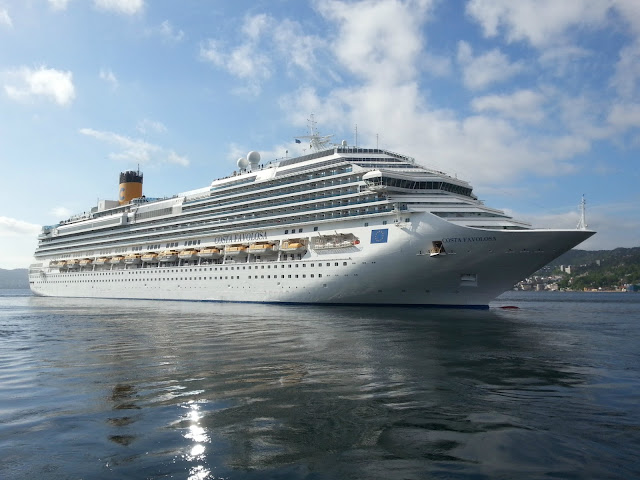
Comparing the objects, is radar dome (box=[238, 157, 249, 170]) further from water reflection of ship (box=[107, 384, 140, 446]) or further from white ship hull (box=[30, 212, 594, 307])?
water reflection of ship (box=[107, 384, 140, 446])

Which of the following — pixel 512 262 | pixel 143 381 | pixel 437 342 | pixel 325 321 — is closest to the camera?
pixel 143 381

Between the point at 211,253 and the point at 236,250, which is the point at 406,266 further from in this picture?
the point at 211,253

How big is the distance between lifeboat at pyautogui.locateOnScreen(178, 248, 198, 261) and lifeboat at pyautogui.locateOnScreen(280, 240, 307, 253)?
1528cm

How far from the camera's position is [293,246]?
42.8 m

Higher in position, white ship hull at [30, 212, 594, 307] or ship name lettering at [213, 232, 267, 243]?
ship name lettering at [213, 232, 267, 243]

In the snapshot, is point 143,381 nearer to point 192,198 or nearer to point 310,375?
point 310,375

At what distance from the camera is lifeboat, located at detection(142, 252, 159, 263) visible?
60672mm

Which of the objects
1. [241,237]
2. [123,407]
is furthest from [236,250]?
[123,407]

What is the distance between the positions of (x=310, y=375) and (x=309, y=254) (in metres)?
30.1

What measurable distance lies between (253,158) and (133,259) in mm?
22614

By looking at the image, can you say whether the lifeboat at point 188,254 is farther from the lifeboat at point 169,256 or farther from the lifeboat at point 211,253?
the lifeboat at point 211,253

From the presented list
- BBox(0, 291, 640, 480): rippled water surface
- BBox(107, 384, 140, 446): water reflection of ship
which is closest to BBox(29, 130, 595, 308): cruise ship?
BBox(0, 291, 640, 480): rippled water surface

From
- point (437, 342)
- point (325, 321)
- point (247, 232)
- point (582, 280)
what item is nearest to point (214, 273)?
point (247, 232)

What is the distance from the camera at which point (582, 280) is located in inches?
7849
